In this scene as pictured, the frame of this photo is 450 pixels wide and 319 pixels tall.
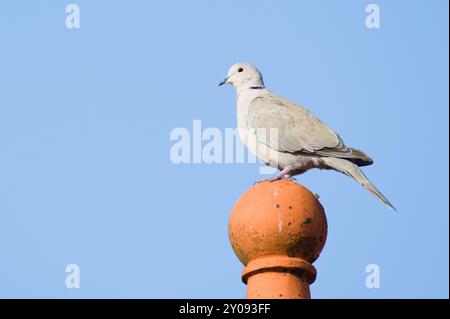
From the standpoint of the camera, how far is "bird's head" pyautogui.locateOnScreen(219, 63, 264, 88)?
1098 cm

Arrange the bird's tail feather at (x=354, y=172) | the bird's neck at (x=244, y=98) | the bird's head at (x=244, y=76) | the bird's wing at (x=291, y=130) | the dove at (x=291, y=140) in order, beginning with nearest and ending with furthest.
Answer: the bird's tail feather at (x=354, y=172) → the dove at (x=291, y=140) → the bird's wing at (x=291, y=130) → the bird's neck at (x=244, y=98) → the bird's head at (x=244, y=76)

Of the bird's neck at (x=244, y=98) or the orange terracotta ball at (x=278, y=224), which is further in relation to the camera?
the bird's neck at (x=244, y=98)

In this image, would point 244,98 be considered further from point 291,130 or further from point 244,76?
point 291,130

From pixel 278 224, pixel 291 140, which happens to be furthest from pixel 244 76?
pixel 278 224

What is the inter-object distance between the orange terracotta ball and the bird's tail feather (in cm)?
176

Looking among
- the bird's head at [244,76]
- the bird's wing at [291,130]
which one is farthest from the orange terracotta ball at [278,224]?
the bird's head at [244,76]

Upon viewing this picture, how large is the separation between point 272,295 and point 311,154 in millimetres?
3164

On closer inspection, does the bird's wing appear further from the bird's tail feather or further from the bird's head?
the bird's head

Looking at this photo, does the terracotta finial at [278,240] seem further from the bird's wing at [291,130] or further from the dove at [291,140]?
the bird's wing at [291,130]

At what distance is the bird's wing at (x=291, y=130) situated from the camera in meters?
9.52

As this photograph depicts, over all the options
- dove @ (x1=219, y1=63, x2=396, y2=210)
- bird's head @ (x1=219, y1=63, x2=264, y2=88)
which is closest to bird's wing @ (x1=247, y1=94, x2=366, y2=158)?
dove @ (x1=219, y1=63, x2=396, y2=210)

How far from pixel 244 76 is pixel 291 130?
5.08 ft
